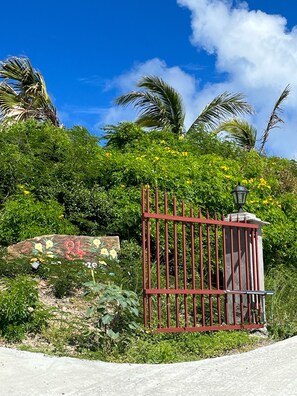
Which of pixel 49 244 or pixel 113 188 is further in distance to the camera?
pixel 113 188

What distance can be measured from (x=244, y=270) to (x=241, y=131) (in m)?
11.7

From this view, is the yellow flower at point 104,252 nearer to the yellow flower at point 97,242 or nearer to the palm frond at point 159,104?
the yellow flower at point 97,242

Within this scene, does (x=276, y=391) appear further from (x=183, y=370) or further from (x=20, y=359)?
(x=20, y=359)

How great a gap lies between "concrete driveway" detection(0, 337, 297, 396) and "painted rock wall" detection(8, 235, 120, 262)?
3.04 metres

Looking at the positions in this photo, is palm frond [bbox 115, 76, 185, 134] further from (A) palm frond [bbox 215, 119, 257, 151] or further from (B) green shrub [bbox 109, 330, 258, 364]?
(B) green shrub [bbox 109, 330, 258, 364]

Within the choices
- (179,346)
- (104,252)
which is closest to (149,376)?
(179,346)

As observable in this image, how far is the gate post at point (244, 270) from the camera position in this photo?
8.79 m

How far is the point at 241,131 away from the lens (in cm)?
2017

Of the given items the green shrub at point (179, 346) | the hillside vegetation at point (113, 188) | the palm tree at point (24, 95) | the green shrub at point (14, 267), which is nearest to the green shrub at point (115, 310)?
the green shrub at point (179, 346)

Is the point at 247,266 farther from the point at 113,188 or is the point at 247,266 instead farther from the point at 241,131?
the point at 241,131

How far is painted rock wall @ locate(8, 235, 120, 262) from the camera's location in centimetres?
940

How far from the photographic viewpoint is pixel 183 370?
6039mm

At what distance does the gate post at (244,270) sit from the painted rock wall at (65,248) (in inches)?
77.0

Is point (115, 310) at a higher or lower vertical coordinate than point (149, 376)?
higher
